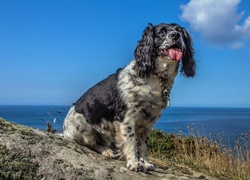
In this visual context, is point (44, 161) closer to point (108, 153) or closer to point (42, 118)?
point (108, 153)

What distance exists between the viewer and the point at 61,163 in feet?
13.3

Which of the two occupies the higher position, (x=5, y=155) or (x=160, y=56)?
(x=160, y=56)

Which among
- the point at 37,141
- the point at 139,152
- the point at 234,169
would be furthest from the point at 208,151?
the point at 37,141

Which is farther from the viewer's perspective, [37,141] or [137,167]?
[137,167]

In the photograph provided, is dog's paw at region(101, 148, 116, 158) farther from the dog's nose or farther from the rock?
the dog's nose

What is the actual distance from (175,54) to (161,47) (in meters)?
0.24

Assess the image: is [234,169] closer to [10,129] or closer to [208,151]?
[208,151]

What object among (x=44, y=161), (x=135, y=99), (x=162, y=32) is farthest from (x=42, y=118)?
(x=44, y=161)

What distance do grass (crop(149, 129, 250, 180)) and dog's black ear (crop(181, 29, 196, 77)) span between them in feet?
8.86

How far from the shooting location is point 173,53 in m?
5.07

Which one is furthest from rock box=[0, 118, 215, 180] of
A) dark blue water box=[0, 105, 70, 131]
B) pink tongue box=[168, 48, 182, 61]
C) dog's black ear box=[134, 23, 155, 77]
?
dark blue water box=[0, 105, 70, 131]

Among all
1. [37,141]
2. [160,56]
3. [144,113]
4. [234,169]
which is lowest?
[234,169]

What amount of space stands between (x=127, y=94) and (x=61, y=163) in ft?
4.83

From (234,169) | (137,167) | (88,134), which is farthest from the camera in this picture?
(234,169)
